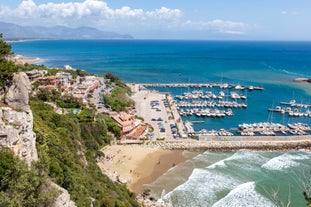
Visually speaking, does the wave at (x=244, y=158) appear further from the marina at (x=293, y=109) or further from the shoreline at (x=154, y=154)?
the marina at (x=293, y=109)

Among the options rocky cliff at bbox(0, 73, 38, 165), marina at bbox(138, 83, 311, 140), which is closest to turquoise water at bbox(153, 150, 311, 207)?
marina at bbox(138, 83, 311, 140)

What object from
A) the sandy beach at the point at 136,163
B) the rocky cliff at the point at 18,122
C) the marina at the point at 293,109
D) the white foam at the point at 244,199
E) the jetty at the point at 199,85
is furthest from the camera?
the jetty at the point at 199,85

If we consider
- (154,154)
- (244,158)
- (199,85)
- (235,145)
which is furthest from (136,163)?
(199,85)

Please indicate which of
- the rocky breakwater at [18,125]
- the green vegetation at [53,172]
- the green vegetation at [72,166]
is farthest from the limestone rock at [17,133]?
the green vegetation at [72,166]

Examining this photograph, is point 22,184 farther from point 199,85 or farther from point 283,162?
point 199,85

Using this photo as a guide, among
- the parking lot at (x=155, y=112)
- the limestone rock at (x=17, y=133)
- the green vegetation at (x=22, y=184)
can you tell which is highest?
the limestone rock at (x=17, y=133)

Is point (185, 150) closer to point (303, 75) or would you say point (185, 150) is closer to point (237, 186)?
point (237, 186)

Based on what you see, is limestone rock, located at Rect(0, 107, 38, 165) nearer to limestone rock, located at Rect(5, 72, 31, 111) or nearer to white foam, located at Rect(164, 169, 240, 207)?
limestone rock, located at Rect(5, 72, 31, 111)
